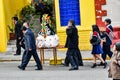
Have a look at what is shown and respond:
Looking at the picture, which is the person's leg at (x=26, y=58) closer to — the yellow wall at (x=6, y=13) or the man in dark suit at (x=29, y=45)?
the man in dark suit at (x=29, y=45)

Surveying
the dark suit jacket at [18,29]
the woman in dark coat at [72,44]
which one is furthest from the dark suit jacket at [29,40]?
the dark suit jacket at [18,29]

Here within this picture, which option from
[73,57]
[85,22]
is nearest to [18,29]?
[85,22]

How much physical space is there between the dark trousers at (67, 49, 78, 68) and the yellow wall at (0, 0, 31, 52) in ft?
21.2

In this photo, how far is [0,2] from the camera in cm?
2439

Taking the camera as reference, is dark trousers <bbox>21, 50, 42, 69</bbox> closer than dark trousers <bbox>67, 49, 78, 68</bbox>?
No

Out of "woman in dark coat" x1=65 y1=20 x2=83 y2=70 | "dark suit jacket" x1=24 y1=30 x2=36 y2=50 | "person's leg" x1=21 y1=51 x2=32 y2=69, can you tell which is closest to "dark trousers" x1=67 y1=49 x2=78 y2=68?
"woman in dark coat" x1=65 y1=20 x2=83 y2=70

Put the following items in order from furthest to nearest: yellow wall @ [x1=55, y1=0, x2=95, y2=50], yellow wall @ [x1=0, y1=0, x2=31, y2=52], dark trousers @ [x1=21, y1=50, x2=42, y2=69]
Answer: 1. yellow wall @ [x1=0, y1=0, x2=31, y2=52]
2. yellow wall @ [x1=55, y1=0, x2=95, y2=50]
3. dark trousers @ [x1=21, y1=50, x2=42, y2=69]

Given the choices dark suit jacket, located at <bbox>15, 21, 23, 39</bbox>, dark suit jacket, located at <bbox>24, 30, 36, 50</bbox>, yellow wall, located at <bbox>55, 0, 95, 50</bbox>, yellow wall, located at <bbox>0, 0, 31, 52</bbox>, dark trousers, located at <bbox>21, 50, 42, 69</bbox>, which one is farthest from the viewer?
yellow wall, located at <bbox>0, 0, 31, 52</bbox>

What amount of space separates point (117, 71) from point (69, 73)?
5.80 meters

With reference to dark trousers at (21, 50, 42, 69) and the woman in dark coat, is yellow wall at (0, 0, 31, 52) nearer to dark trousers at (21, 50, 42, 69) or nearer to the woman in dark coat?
dark trousers at (21, 50, 42, 69)

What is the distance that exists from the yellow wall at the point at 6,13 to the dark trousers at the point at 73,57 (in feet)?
21.2

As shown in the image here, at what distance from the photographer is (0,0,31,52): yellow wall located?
24.5 metres

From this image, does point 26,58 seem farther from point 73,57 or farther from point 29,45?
point 73,57

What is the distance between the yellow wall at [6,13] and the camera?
2448 centimetres
